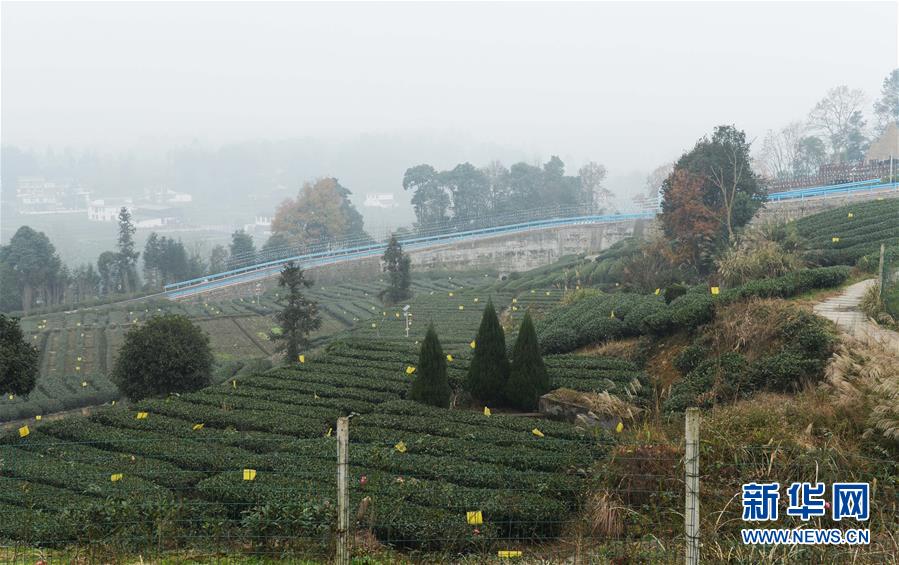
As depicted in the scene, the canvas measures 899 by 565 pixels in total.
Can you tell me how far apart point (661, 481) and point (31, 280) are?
55050mm

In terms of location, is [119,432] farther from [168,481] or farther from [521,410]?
[521,410]

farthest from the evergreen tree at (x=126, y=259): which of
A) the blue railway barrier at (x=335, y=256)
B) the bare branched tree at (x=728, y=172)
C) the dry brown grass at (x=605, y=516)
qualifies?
the dry brown grass at (x=605, y=516)

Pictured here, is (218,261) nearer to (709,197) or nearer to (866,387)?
(709,197)

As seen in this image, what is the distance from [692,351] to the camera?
15.4 meters

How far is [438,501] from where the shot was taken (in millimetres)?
8656

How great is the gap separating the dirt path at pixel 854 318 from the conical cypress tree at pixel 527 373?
16.9 feet

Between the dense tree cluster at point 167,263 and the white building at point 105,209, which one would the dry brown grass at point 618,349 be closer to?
the dense tree cluster at point 167,263

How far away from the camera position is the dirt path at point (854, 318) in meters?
13.2

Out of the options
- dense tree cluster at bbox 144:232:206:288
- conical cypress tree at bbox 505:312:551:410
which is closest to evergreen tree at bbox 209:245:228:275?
dense tree cluster at bbox 144:232:206:288

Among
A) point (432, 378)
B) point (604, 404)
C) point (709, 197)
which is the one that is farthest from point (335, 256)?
point (604, 404)

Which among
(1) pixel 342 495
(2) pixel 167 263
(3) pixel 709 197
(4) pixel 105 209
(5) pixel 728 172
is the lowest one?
(1) pixel 342 495

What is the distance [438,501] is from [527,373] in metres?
6.43

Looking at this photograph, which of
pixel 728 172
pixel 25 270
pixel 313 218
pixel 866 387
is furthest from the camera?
pixel 313 218

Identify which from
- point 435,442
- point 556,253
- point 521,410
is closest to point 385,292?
point 556,253
